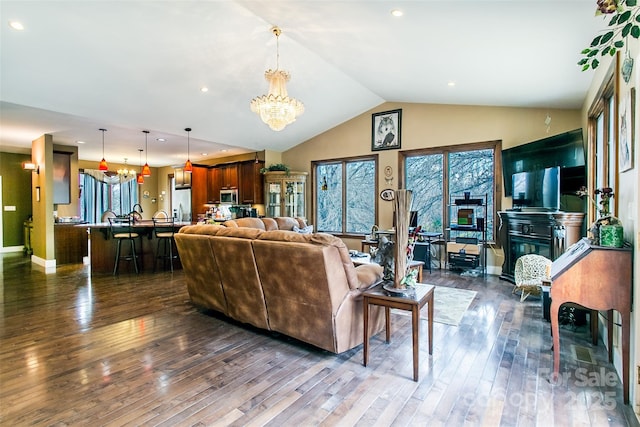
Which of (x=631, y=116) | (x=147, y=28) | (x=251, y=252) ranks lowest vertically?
(x=251, y=252)

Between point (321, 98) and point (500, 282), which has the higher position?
point (321, 98)

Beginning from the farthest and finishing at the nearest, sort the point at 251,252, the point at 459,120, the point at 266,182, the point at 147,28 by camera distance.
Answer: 1. the point at 266,182
2. the point at 459,120
3. the point at 147,28
4. the point at 251,252

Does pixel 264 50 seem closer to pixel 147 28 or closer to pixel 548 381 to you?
pixel 147 28

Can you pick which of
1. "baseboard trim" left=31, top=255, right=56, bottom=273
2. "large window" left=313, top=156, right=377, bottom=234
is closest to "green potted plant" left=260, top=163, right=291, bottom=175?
"large window" left=313, top=156, right=377, bottom=234

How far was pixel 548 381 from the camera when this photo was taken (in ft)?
7.73

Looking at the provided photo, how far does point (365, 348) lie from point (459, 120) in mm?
5134

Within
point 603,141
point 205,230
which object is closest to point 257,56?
point 205,230

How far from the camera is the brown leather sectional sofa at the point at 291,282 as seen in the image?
260 centimetres

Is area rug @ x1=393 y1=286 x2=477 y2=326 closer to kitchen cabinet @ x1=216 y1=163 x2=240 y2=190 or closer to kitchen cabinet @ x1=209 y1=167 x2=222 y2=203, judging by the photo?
kitchen cabinet @ x1=216 y1=163 x2=240 y2=190

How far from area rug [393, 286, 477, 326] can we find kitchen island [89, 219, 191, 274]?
507 centimetres

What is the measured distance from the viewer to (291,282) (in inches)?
109

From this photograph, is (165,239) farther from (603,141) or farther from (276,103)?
(603,141)

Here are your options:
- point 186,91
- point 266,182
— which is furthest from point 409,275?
point 266,182

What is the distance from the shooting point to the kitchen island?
617cm
